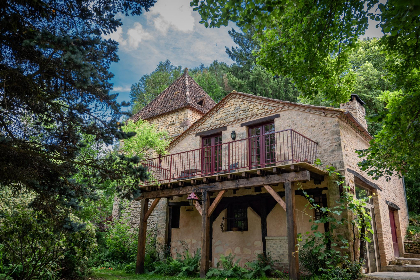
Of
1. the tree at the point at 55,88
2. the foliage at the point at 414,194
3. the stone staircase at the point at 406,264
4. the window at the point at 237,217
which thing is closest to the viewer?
the tree at the point at 55,88

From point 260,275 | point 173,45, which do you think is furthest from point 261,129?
point 173,45

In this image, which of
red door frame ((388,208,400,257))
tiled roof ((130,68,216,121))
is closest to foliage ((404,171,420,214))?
red door frame ((388,208,400,257))

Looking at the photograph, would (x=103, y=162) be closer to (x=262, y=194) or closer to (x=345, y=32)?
(x=345, y=32)

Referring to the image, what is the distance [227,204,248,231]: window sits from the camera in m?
11.6

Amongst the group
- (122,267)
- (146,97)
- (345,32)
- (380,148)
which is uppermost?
(146,97)

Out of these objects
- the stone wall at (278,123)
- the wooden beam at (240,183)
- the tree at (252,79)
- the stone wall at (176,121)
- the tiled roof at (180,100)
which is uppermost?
the tree at (252,79)

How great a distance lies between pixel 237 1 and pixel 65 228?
4.68m

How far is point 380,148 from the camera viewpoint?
7.93 metres

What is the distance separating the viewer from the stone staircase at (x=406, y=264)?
10.7 m

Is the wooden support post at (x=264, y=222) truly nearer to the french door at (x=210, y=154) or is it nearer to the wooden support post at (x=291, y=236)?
the french door at (x=210, y=154)

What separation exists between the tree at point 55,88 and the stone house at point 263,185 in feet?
17.5

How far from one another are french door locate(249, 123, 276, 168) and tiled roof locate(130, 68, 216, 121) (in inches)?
210

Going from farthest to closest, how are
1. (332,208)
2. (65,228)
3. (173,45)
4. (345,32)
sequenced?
(173,45) < (332,208) < (345,32) < (65,228)

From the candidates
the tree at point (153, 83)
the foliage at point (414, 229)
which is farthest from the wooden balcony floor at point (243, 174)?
the tree at point (153, 83)
